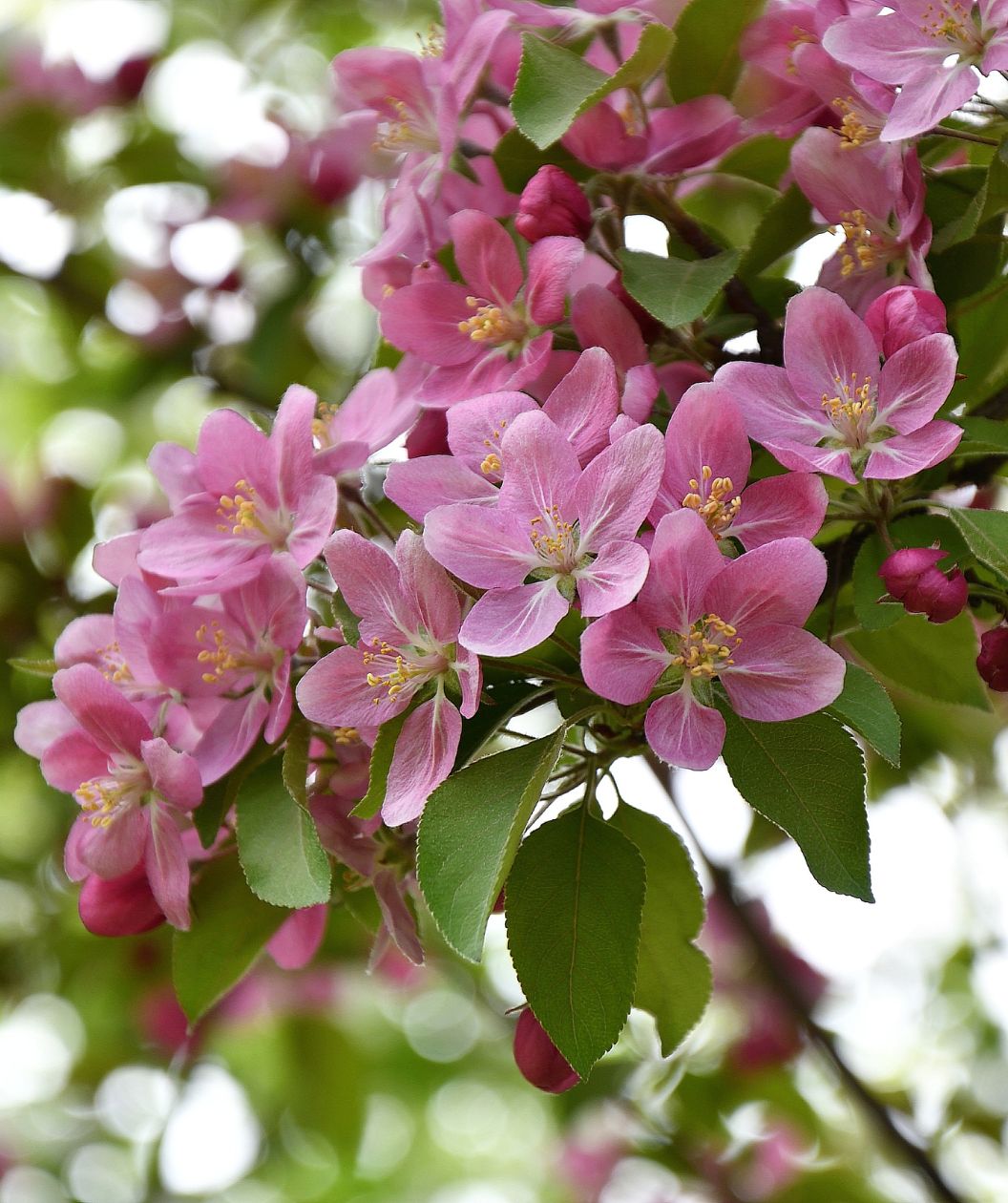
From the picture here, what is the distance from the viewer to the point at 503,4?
1096 mm

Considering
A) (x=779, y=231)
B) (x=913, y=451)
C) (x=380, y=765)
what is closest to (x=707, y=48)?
(x=779, y=231)

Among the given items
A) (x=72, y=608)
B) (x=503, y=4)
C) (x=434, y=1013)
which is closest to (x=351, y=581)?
(x=503, y=4)

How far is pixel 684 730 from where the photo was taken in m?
0.81

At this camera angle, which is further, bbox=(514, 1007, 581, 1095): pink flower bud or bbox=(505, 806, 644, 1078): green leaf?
bbox=(514, 1007, 581, 1095): pink flower bud

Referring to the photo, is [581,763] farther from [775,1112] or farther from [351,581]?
[775,1112]

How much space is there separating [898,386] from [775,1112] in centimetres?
170

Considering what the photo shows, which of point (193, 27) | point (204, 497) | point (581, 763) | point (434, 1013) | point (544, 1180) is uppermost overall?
point (204, 497)

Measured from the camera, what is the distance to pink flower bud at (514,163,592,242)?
3.24 ft

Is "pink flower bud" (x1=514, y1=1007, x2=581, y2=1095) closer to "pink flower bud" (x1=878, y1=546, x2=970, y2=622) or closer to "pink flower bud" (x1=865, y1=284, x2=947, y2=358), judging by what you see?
"pink flower bud" (x1=878, y1=546, x2=970, y2=622)

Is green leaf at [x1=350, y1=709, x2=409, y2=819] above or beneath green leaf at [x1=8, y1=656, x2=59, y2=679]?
above

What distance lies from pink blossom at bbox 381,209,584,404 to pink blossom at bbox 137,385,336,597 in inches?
3.8

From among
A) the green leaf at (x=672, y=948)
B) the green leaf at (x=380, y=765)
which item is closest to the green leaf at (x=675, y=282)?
the green leaf at (x=380, y=765)

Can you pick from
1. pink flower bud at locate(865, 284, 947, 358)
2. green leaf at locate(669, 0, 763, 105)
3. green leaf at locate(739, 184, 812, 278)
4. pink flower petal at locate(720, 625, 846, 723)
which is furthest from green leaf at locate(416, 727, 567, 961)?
green leaf at locate(669, 0, 763, 105)

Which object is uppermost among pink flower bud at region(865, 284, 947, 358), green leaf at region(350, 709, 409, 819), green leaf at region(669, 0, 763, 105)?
green leaf at region(669, 0, 763, 105)
